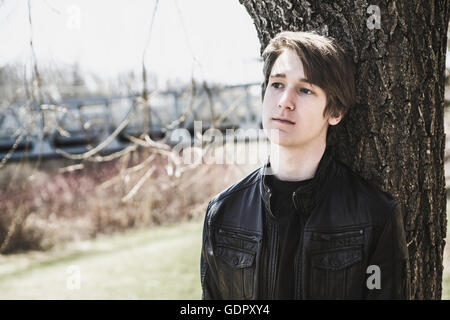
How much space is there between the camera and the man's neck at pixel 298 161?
1962 mm

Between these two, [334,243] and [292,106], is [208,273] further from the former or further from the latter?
[292,106]

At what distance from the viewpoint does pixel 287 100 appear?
1847 millimetres

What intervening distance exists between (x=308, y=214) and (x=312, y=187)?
0.11m

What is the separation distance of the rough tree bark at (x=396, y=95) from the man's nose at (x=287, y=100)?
40 cm

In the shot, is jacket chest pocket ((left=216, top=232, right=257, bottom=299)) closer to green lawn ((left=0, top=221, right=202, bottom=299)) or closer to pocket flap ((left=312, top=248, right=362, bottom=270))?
pocket flap ((left=312, top=248, right=362, bottom=270))

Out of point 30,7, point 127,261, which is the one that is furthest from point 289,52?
point 127,261

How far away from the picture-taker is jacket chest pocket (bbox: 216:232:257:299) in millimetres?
1966

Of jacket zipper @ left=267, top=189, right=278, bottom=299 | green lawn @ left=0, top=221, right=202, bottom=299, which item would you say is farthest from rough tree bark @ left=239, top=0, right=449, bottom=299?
green lawn @ left=0, top=221, right=202, bottom=299

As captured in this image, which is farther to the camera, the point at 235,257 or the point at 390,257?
the point at 235,257

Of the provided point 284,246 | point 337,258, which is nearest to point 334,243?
point 337,258

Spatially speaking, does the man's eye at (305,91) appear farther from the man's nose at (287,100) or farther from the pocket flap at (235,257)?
the pocket flap at (235,257)

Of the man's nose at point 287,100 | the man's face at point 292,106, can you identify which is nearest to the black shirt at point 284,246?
the man's face at point 292,106

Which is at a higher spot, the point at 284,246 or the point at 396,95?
the point at 396,95

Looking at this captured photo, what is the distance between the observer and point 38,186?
1354cm
